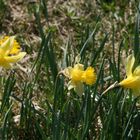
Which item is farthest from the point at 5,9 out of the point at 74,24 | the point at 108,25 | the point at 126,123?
the point at 126,123

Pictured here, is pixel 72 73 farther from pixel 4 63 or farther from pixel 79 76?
pixel 4 63

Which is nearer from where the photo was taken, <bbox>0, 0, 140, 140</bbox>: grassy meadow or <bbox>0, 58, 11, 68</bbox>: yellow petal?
<bbox>0, 58, 11, 68</bbox>: yellow petal

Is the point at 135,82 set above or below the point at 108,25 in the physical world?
below

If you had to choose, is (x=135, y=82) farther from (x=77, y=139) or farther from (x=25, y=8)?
(x=25, y=8)

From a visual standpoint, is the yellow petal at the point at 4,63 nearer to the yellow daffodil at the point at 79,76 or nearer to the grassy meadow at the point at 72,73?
the grassy meadow at the point at 72,73

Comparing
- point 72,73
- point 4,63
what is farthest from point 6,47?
point 72,73

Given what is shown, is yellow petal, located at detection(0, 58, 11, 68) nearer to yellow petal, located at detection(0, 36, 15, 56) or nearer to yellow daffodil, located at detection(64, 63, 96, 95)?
yellow petal, located at detection(0, 36, 15, 56)

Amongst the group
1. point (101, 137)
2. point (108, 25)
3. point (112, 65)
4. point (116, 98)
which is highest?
point (108, 25)

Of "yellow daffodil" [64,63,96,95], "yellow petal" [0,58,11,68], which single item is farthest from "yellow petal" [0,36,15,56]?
"yellow daffodil" [64,63,96,95]
